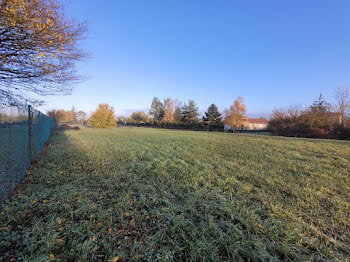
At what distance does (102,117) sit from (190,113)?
57.9 ft

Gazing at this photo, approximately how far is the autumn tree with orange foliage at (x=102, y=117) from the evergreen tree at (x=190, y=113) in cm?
1532

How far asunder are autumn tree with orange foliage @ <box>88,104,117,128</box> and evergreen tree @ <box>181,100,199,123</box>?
50.3ft

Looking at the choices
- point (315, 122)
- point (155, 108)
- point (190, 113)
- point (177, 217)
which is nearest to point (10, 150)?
point (177, 217)

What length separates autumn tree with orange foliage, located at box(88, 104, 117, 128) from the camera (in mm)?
25047

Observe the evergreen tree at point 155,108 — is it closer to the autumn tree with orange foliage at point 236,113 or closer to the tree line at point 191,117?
the tree line at point 191,117

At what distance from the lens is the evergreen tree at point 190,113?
3212 cm

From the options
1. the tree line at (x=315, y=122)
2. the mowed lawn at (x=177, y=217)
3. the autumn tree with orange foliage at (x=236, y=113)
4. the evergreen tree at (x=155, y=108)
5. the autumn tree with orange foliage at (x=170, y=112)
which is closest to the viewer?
the mowed lawn at (x=177, y=217)

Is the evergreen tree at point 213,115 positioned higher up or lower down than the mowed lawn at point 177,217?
higher up

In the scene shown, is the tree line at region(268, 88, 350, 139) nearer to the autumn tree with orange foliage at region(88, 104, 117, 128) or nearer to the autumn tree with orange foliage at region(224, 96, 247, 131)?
the autumn tree with orange foliage at region(224, 96, 247, 131)

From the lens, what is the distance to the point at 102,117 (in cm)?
2531

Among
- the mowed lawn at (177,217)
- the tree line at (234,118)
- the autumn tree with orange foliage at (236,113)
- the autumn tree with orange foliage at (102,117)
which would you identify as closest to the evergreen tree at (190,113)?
the tree line at (234,118)

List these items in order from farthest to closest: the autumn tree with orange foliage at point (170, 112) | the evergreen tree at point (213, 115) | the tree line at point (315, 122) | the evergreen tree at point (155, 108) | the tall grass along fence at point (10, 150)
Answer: the evergreen tree at point (155, 108), the autumn tree with orange foliage at point (170, 112), the evergreen tree at point (213, 115), the tree line at point (315, 122), the tall grass along fence at point (10, 150)

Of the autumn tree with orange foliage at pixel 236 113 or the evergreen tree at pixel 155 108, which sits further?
the evergreen tree at pixel 155 108

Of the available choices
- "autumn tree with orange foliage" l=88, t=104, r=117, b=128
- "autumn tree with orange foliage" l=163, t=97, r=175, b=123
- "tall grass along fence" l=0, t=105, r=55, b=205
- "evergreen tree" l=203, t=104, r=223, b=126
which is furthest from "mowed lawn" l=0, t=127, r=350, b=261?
"autumn tree with orange foliage" l=163, t=97, r=175, b=123
